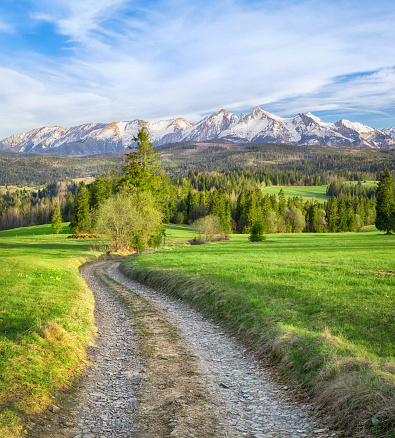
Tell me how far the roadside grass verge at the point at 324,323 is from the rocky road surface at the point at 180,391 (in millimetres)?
651

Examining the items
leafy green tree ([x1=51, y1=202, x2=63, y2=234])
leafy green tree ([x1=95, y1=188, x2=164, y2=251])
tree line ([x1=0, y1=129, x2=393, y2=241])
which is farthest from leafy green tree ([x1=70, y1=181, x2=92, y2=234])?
leafy green tree ([x1=95, y1=188, x2=164, y2=251])

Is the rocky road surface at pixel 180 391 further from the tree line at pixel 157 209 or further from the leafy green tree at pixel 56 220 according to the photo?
the leafy green tree at pixel 56 220

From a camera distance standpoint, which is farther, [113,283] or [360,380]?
[113,283]

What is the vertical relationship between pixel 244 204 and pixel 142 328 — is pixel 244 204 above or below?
above

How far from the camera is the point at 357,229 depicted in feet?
435

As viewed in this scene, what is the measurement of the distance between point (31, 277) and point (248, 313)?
52.4 feet

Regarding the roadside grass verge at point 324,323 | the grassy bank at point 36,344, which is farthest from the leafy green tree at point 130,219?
the grassy bank at point 36,344

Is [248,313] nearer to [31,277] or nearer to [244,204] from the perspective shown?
[31,277]

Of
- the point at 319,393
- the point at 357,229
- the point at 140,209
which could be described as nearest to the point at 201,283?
the point at 319,393

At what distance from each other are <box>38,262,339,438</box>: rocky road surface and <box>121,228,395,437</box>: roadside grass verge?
65 centimetres

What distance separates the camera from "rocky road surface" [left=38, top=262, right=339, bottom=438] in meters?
6.23

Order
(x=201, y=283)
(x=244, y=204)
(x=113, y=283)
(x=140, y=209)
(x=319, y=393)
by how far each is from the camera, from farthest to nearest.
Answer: (x=244, y=204), (x=140, y=209), (x=113, y=283), (x=201, y=283), (x=319, y=393)

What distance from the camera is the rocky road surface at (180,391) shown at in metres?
6.23

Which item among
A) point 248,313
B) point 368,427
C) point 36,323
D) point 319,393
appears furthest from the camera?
point 248,313
